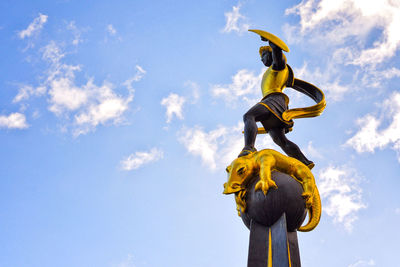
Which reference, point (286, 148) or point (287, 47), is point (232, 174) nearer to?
point (286, 148)

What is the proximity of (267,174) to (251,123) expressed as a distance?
147cm

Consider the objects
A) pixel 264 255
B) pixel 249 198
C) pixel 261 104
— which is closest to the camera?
pixel 264 255

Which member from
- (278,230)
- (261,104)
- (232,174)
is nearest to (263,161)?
(232,174)

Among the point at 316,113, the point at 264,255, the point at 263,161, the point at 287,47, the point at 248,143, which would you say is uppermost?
the point at 287,47

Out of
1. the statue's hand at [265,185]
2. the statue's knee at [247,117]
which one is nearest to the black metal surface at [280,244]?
the statue's hand at [265,185]

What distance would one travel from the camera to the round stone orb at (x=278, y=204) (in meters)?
6.73

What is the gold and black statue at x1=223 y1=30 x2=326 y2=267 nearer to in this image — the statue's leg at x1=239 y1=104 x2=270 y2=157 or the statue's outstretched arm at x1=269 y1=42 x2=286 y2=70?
the statue's leg at x1=239 y1=104 x2=270 y2=157

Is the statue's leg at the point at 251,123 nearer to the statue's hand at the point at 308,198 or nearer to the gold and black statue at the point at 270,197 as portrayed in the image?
the gold and black statue at the point at 270,197

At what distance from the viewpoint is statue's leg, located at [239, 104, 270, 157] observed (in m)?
7.86

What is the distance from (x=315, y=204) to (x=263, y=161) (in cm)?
120

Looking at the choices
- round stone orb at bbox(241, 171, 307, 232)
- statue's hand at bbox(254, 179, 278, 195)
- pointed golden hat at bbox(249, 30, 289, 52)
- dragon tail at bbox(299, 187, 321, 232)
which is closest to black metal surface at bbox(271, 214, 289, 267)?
round stone orb at bbox(241, 171, 307, 232)

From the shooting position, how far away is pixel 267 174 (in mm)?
6926

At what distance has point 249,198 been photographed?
700 cm

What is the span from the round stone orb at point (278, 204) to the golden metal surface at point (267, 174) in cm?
11
